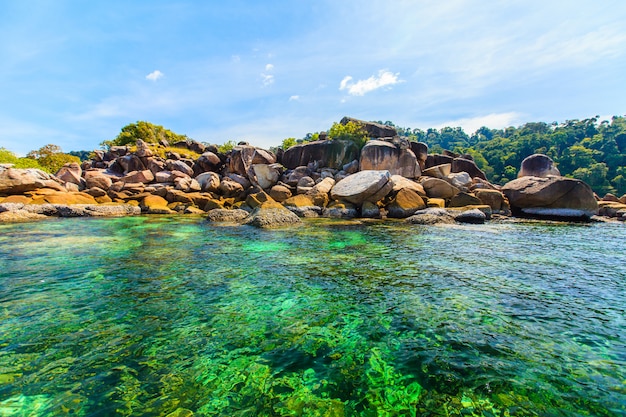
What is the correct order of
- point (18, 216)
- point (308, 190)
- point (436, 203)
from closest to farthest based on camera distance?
point (18, 216) < point (436, 203) < point (308, 190)

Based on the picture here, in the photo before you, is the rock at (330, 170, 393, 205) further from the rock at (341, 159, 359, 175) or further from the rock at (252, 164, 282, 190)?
the rock at (252, 164, 282, 190)

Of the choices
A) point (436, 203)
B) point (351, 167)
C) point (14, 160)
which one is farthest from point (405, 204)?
point (14, 160)

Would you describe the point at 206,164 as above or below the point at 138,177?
above

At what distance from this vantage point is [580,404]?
3.17 m

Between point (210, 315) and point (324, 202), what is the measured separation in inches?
716

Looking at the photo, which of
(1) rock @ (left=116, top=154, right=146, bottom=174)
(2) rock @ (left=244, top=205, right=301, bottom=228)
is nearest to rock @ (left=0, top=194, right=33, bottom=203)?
(1) rock @ (left=116, top=154, right=146, bottom=174)

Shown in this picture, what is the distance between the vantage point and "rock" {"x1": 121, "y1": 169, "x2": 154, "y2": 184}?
1212 inches

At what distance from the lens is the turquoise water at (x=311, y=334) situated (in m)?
3.26

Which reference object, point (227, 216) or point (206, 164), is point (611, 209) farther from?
point (206, 164)

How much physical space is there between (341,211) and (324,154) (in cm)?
1371

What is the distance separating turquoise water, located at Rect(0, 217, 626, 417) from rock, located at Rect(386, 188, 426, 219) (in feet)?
35.5

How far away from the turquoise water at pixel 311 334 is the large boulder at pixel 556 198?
13518 mm

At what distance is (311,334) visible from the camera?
477 centimetres

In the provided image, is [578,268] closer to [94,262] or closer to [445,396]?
[445,396]
